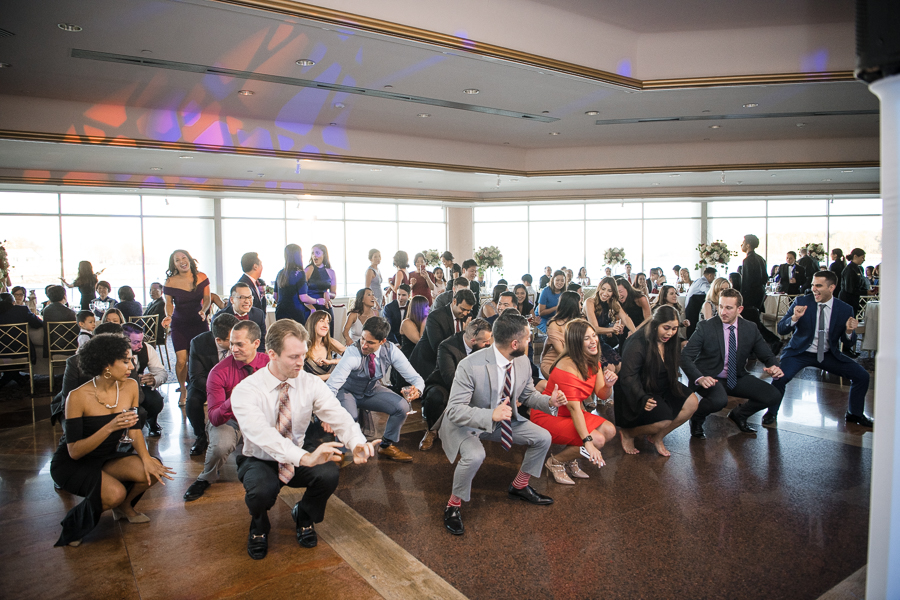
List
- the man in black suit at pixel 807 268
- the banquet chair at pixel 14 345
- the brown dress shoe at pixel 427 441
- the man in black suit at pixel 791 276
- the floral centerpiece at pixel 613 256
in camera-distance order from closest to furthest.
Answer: the brown dress shoe at pixel 427 441, the banquet chair at pixel 14 345, the man in black suit at pixel 791 276, the man in black suit at pixel 807 268, the floral centerpiece at pixel 613 256

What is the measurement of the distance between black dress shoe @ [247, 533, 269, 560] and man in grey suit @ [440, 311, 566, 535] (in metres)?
0.99

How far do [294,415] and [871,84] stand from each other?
2759mm

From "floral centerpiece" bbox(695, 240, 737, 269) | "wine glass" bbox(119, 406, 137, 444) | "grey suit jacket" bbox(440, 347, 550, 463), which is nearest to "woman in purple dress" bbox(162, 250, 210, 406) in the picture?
"wine glass" bbox(119, 406, 137, 444)

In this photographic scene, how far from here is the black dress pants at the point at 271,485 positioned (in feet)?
9.83

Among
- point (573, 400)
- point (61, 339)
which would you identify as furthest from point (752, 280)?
point (61, 339)

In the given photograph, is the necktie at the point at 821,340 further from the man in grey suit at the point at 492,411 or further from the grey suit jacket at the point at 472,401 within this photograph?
the grey suit jacket at the point at 472,401

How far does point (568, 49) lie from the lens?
5.62 meters

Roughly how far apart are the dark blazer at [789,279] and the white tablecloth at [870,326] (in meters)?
3.18

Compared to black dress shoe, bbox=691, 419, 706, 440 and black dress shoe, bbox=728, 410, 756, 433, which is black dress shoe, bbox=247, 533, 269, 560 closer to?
black dress shoe, bbox=691, 419, 706, 440

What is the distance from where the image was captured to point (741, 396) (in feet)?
16.8

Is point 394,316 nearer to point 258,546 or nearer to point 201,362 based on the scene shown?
point 201,362

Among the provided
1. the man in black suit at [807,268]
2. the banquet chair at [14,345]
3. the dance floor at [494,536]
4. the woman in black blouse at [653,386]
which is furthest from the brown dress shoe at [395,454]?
the man in black suit at [807,268]

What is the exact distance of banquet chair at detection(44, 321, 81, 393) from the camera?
22.0ft

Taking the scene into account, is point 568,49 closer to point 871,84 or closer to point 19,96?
point 871,84
